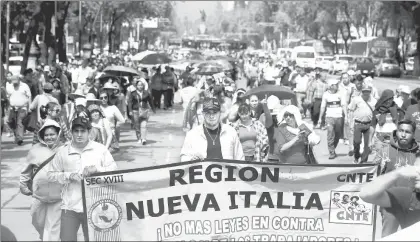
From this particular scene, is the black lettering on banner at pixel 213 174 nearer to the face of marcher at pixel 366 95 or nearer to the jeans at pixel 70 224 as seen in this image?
the jeans at pixel 70 224

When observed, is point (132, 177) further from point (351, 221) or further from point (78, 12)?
point (78, 12)

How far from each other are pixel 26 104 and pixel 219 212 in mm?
12491

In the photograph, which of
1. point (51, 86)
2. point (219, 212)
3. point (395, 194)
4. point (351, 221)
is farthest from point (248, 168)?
point (51, 86)

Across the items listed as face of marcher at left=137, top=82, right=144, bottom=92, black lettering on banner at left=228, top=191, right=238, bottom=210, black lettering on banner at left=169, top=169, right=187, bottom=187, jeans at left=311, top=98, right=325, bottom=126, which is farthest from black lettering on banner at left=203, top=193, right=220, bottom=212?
jeans at left=311, top=98, right=325, bottom=126

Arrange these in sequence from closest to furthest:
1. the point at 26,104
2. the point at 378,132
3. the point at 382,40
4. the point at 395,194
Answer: the point at 395,194, the point at 378,132, the point at 26,104, the point at 382,40

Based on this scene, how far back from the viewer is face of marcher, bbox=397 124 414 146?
787cm

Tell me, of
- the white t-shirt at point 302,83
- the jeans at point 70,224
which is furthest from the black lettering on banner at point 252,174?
the white t-shirt at point 302,83

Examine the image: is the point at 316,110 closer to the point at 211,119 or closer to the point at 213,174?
the point at 211,119

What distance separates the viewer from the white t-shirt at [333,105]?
666 inches

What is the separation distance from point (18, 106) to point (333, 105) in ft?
21.3

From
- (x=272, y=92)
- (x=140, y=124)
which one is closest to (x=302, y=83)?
(x=140, y=124)

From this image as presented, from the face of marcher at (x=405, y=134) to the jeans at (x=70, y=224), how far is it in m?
2.86

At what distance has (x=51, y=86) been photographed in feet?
56.4

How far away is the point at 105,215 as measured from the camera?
7.09m
